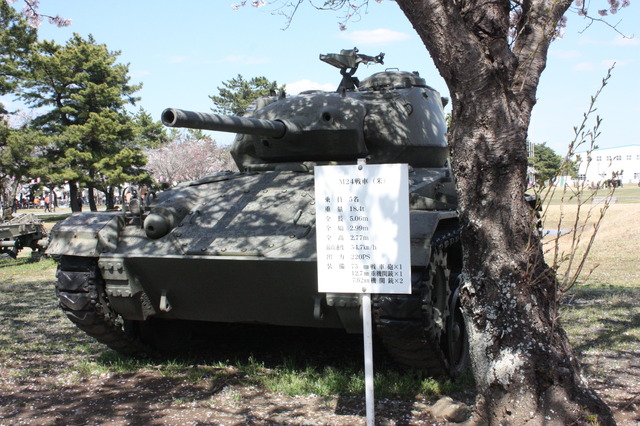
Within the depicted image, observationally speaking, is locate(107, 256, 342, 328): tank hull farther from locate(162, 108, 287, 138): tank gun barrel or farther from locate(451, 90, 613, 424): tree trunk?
locate(451, 90, 613, 424): tree trunk

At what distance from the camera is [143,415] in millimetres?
5707

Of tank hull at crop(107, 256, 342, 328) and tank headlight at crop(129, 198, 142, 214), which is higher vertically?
tank headlight at crop(129, 198, 142, 214)

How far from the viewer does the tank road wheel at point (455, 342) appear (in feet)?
22.4

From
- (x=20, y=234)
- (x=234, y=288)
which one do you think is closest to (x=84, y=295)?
(x=234, y=288)

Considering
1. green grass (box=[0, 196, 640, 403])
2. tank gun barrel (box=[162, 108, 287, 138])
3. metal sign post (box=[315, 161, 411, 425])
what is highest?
tank gun barrel (box=[162, 108, 287, 138])

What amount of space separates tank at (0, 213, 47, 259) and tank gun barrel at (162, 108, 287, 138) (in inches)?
530

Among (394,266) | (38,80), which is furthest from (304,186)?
(38,80)

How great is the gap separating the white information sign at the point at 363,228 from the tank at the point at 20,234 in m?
15.7

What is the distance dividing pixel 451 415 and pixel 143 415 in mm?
2545

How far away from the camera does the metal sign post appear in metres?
4.49

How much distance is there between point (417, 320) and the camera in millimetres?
5703

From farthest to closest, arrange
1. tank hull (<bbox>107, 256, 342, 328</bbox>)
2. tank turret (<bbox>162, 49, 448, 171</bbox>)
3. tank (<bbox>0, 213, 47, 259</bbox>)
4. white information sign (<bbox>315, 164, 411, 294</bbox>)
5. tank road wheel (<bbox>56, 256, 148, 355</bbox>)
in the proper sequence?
tank (<bbox>0, 213, 47, 259</bbox>) < tank turret (<bbox>162, 49, 448, 171</bbox>) < tank road wheel (<bbox>56, 256, 148, 355</bbox>) < tank hull (<bbox>107, 256, 342, 328</bbox>) < white information sign (<bbox>315, 164, 411, 294</bbox>)

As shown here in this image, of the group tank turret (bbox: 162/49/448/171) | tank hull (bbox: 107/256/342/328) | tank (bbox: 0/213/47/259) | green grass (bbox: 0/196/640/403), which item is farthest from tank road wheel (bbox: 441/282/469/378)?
tank (bbox: 0/213/47/259)

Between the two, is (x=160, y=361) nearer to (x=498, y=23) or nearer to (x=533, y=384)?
(x=533, y=384)
